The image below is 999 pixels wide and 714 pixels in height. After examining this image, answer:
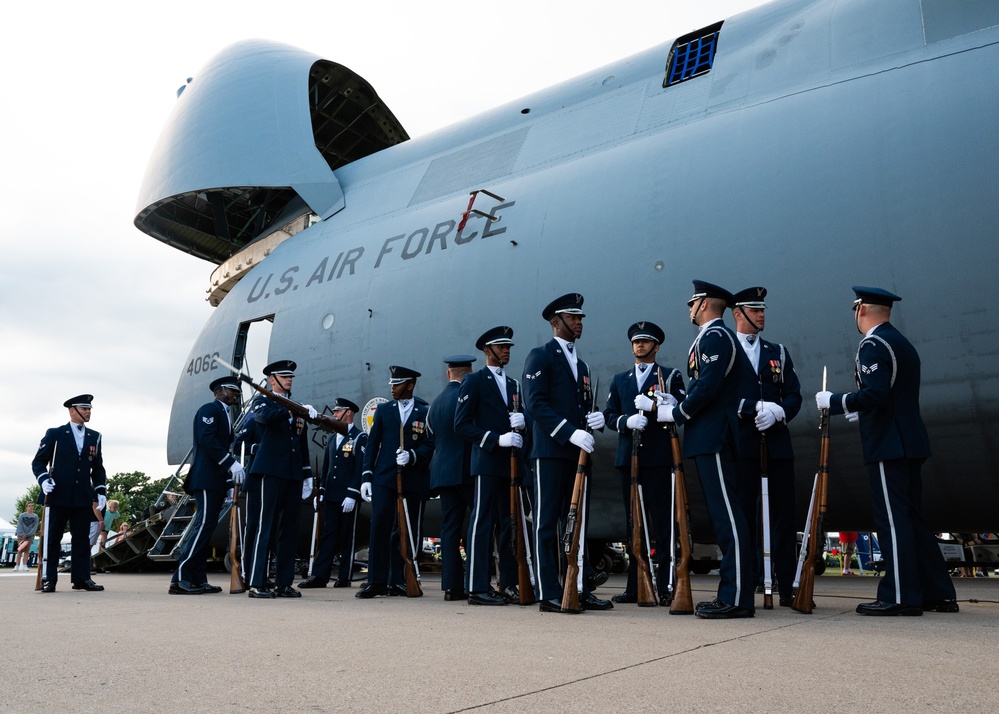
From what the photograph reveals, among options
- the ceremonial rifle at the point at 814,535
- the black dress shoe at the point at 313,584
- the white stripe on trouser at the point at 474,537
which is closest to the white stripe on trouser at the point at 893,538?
the ceremonial rifle at the point at 814,535

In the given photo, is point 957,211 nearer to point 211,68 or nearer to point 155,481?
point 211,68

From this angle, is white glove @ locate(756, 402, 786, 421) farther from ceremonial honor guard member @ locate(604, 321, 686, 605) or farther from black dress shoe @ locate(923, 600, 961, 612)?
black dress shoe @ locate(923, 600, 961, 612)

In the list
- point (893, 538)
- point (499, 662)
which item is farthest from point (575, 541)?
point (499, 662)

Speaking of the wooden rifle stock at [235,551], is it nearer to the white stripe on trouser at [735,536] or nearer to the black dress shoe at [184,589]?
the black dress shoe at [184,589]

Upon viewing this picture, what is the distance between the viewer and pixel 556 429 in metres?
5.11

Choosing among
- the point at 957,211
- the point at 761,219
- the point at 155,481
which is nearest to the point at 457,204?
the point at 761,219

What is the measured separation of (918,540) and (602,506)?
3346 millimetres

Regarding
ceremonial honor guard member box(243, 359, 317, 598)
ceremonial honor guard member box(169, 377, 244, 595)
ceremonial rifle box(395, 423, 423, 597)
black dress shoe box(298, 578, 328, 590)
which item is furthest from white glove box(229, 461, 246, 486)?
ceremonial rifle box(395, 423, 423, 597)

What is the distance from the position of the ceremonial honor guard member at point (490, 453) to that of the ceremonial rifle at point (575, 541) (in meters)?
0.84

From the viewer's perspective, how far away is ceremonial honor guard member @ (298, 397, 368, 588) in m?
8.39

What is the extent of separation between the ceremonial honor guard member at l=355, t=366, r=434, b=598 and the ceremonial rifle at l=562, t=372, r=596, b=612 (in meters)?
2.25

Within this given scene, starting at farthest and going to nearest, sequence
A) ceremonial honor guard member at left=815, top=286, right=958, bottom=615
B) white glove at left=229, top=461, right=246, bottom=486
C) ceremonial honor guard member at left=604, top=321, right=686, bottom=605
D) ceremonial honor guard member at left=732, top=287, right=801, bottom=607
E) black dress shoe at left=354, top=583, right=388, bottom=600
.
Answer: white glove at left=229, top=461, right=246, bottom=486
black dress shoe at left=354, top=583, right=388, bottom=600
ceremonial honor guard member at left=604, top=321, right=686, bottom=605
ceremonial honor guard member at left=732, top=287, right=801, bottom=607
ceremonial honor guard member at left=815, top=286, right=958, bottom=615

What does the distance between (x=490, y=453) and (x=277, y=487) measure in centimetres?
215

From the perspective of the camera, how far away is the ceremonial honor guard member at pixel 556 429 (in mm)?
5078
